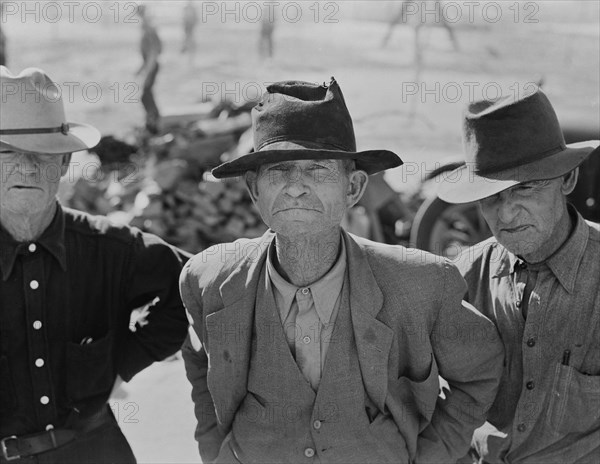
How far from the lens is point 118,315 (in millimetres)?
2793

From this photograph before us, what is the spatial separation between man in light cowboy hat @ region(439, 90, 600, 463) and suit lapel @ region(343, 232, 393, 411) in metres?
0.42

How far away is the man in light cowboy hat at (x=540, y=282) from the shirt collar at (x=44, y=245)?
50.1 inches

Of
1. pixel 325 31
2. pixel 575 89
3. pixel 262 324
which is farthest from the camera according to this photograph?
pixel 325 31

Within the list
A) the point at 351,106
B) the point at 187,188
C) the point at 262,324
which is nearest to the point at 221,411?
the point at 262,324

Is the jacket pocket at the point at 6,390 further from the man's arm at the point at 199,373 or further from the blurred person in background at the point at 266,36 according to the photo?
the blurred person in background at the point at 266,36

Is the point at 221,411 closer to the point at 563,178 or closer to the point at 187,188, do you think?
the point at 563,178

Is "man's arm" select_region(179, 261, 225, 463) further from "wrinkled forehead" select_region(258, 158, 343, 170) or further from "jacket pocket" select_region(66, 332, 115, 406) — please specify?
"wrinkled forehead" select_region(258, 158, 343, 170)

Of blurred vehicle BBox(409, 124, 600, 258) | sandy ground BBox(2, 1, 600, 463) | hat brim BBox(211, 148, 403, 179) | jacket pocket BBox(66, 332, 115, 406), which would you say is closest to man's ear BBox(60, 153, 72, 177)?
jacket pocket BBox(66, 332, 115, 406)

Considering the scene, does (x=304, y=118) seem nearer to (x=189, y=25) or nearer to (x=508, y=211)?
(x=508, y=211)

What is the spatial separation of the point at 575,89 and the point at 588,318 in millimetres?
13160

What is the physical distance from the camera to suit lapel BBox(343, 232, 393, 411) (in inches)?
86.2

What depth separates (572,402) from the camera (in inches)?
91.2

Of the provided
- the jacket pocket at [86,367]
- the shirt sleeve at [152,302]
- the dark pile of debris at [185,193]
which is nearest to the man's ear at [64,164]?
the shirt sleeve at [152,302]

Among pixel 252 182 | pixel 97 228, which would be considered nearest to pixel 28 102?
pixel 97 228
